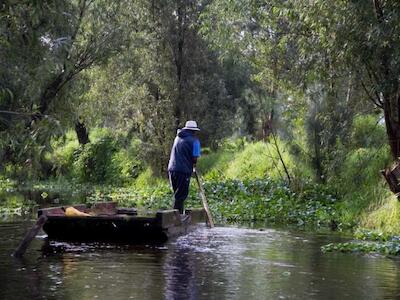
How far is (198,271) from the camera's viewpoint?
10805 mm

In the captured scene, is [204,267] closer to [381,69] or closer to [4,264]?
[4,264]

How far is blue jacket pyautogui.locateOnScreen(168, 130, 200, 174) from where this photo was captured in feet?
52.4

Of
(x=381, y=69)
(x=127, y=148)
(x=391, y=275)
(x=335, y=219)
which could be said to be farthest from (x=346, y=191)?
(x=127, y=148)

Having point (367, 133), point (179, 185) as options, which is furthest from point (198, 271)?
point (367, 133)

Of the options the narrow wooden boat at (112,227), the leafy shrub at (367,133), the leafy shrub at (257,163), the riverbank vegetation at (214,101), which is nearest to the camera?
the riverbank vegetation at (214,101)

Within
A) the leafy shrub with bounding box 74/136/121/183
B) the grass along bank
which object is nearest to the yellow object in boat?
the grass along bank

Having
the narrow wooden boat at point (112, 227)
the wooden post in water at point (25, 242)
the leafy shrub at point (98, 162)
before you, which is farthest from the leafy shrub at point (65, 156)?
the wooden post in water at point (25, 242)

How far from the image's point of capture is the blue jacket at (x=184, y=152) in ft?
52.4

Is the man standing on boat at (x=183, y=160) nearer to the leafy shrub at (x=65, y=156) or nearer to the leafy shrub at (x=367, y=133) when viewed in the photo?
the leafy shrub at (x=367, y=133)

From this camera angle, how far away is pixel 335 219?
59.9 ft

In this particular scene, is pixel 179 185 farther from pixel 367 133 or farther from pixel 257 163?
pixel 257 163

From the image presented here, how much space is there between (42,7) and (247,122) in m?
32.9

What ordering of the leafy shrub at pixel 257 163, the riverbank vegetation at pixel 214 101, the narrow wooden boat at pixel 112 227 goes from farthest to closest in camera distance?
the leafy shrub at pixel 257 163 < the narrow wooden boat at pixel 112 227 < the riverbank vegetation at pixel 214 101

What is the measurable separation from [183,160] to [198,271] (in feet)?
17.9
